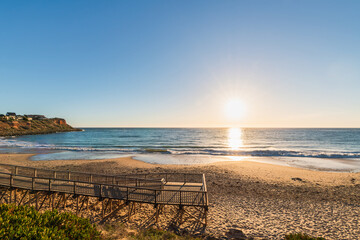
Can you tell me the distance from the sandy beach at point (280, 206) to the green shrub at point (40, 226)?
438 cm

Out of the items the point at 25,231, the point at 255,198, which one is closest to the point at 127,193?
the point at 25,231

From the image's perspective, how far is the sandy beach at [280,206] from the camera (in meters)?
9.59

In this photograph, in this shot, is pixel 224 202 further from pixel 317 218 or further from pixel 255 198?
pixel 317 218

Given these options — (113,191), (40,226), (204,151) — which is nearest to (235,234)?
(113,191)

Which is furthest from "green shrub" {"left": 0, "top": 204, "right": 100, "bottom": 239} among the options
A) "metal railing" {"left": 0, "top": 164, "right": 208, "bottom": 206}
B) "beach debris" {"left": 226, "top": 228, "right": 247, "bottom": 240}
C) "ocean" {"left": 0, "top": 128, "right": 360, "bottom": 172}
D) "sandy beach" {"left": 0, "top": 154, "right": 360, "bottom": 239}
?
"ocean" {"left": 0, "top": 128, "right": 360, "bottom": 172}

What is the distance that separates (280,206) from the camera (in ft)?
41.7

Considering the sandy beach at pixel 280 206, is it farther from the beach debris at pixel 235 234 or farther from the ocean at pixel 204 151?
the ocean at pixel 204 151

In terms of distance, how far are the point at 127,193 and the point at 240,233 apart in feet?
19.8

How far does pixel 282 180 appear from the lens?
1888 cm

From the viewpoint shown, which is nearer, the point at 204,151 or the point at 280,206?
the point at 280,206

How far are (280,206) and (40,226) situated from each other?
43.8 feet

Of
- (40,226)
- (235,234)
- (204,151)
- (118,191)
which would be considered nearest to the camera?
(40,226)

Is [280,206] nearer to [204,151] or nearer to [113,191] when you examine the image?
[113,191]

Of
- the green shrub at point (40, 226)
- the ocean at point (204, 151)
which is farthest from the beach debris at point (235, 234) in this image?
the ocean at point (204, 151)
